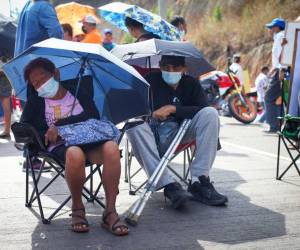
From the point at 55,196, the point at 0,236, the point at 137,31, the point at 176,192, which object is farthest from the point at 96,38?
the point at 0,236

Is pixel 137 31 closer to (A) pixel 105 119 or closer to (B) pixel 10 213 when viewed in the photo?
(A) pixel 105 119

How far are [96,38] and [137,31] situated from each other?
2.85 m

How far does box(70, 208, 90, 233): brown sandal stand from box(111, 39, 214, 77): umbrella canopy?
4.99 ft

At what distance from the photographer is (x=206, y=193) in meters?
5.84

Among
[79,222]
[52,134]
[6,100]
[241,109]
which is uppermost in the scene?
[52,134]

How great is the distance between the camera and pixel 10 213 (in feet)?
18.5

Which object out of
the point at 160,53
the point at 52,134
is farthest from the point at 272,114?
the point at 52,134

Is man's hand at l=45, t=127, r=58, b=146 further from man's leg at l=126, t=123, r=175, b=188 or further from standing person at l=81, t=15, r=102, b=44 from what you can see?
standing person at l=81, t=15, r=102, b=44

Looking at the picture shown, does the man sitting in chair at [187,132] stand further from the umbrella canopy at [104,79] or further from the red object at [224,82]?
the red object at [224,82]

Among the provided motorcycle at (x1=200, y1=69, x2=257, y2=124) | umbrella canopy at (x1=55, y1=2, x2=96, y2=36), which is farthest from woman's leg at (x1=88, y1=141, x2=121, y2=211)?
motorcycle at (x1=200, y1=69, x2=257, y2=124)

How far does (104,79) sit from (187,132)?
0.92 m

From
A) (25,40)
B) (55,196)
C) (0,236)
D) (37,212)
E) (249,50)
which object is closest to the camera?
(0,236)

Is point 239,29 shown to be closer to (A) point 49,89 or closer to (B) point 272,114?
(B) point 272,114

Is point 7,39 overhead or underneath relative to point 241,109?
overhead
